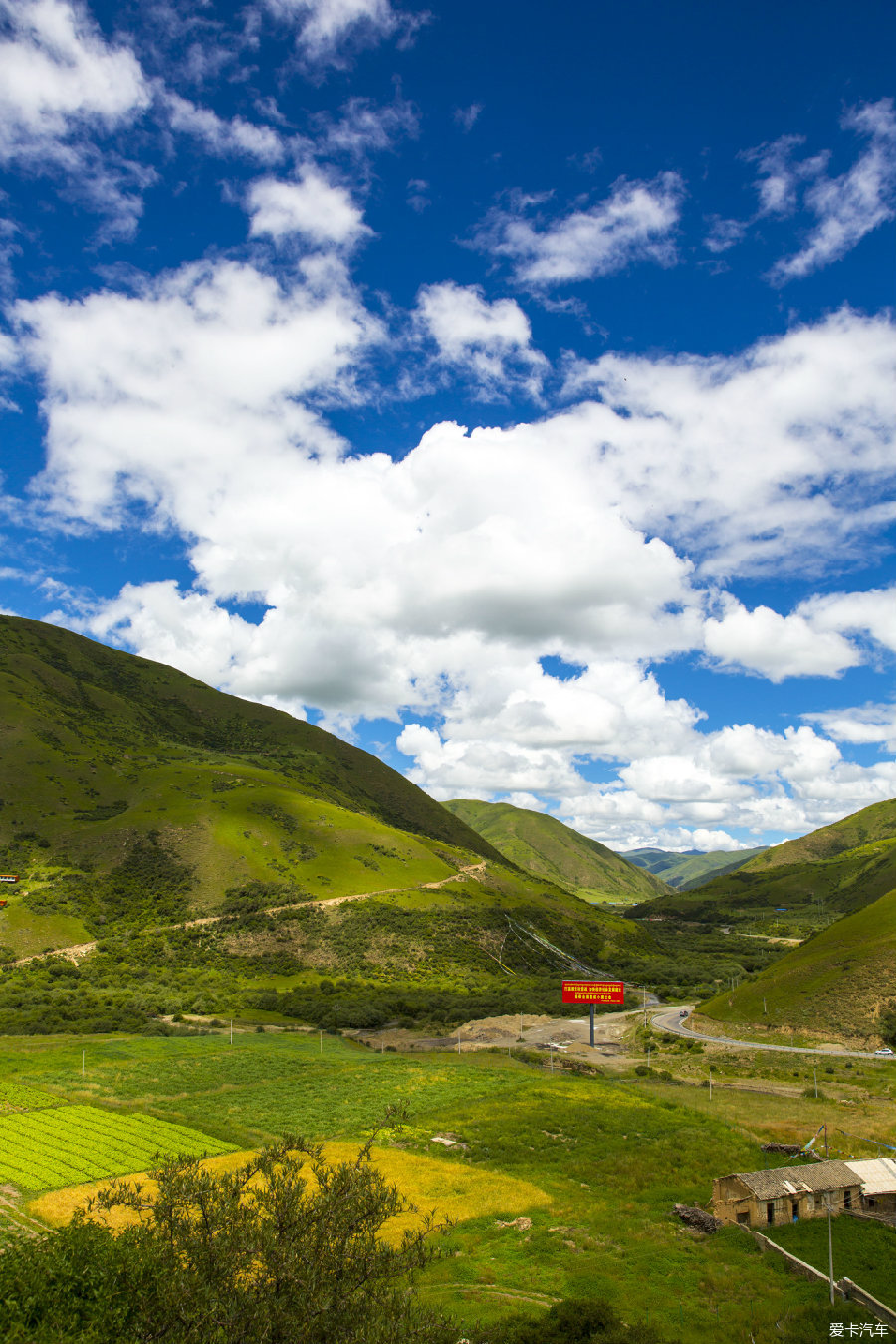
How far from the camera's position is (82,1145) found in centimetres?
5375

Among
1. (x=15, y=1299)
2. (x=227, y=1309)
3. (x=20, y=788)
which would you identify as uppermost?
(x=20, y=788)

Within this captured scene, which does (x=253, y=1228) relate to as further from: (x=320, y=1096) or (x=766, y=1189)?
(x=320, y=1096)

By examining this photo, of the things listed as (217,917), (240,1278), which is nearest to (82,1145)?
(240,1278)

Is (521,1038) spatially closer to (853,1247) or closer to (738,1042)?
(738,1042)

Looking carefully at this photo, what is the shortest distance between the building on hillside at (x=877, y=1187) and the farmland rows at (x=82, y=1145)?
41.7m

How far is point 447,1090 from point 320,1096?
13.2 meters

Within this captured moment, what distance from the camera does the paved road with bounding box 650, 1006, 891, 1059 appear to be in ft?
293

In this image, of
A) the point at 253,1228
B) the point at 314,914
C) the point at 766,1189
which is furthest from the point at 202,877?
the point at 253,1228

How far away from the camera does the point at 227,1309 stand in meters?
18.2

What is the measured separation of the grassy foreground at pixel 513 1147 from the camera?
3403 cm

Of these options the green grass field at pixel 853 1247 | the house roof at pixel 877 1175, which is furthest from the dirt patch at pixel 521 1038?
the green grass field at pixel 853 1247

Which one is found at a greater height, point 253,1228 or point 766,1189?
point 253,1228

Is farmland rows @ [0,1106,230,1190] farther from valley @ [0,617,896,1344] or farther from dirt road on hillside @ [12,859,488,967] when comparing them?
dirt road on hillside @ [12,859,488,967]

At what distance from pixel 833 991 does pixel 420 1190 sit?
77757 millimetres
